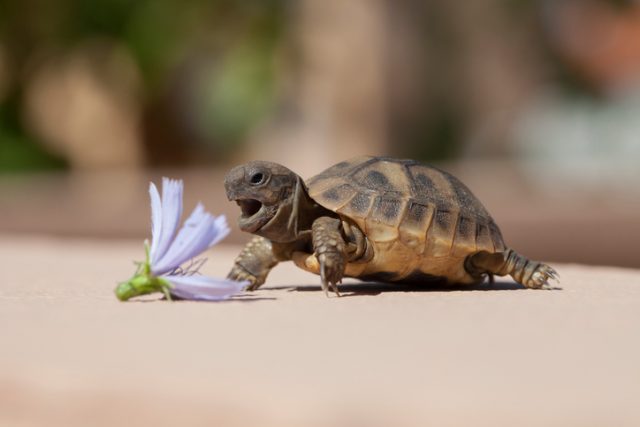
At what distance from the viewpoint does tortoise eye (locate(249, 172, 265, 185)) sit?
9.16 feet

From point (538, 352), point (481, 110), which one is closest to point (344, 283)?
point (538, 352)

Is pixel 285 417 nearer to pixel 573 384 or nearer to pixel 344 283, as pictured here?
pixel 573 384

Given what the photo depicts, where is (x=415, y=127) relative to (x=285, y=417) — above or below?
above

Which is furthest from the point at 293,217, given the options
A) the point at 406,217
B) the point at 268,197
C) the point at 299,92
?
the point at 299,92

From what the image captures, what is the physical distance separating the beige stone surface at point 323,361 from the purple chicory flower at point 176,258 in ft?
0.13

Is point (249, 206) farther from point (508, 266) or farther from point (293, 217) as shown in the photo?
point (508, 266)

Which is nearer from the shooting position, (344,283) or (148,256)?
(148,256)

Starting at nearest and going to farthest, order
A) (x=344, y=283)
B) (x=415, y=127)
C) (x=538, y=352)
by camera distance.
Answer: (x=538, y=352), (x=344, y=283), (x=415, y=127)

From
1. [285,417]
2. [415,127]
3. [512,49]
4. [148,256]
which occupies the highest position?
[512,49]

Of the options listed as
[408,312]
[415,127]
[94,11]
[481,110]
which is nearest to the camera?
[408,312]

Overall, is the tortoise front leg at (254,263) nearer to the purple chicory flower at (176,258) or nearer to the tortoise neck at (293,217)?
the tortoise neck at (293,217)

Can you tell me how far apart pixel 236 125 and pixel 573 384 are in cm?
1322

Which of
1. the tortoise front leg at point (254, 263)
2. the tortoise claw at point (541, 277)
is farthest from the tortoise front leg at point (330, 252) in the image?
the tortoise claw at point (541, 277)

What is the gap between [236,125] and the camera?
47.4 feet
